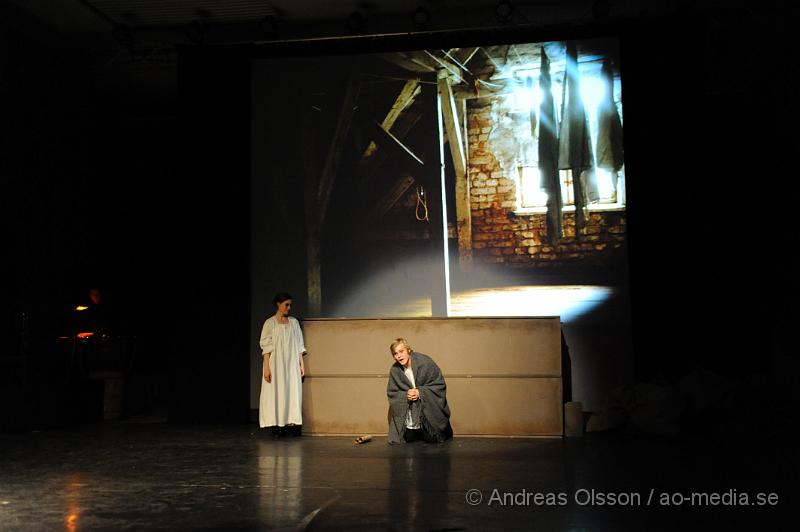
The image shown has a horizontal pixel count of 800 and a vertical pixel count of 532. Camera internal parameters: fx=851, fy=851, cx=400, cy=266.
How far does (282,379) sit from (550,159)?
3084 millimetres

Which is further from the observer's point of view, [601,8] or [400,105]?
[400,105]

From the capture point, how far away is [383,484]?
5078 mm

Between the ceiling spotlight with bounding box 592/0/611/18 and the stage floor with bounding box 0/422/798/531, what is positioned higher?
the ceiling spotlight with bounding box 592/0/611/18

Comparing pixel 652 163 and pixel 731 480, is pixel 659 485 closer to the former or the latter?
pixel 731 480

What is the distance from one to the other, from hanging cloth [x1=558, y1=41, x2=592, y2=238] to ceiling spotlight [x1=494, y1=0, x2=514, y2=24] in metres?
0.68

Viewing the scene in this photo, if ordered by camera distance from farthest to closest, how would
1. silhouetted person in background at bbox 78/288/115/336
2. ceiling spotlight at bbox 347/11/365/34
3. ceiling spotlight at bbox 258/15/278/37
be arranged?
silhouetted person in background at bbox 78/288/115/336 → ceiling spotlight at bbox 258/15/278/37 → ceiling spotlight at bbox 347/11/365/34

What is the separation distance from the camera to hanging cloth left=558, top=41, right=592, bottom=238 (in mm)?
7664

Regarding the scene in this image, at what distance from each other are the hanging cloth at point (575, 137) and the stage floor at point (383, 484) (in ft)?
7.06

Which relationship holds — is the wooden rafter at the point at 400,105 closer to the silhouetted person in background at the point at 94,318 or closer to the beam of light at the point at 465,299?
the beam of light at the point at 465,299

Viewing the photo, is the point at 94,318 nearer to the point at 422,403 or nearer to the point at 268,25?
the point at 268,25

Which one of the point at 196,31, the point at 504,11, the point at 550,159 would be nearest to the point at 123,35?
the point at 196,31

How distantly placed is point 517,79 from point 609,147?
1.04 m

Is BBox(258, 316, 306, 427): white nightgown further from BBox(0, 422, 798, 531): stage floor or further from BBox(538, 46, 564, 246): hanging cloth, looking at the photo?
BBox(538, 46, 564, 246): hanging cloth

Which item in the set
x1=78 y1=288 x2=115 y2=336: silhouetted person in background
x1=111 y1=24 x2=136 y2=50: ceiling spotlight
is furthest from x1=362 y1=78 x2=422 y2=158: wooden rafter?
x1=78 y1=288 x2=115 y2=336: silhouetted person in background
